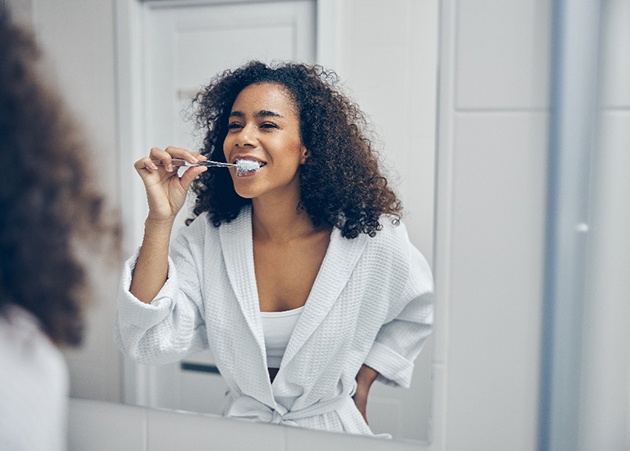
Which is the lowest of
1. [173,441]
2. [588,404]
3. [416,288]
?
[173,441]

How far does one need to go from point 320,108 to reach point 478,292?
0.96 ft

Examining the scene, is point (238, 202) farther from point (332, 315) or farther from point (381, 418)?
Answer: point (381, 418)

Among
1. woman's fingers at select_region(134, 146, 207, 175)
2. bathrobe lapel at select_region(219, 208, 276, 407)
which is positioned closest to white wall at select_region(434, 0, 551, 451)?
bathrobe lapel at select_region(219, 208, 276, 407)

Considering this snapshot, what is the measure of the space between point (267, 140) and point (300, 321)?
0.76 ft

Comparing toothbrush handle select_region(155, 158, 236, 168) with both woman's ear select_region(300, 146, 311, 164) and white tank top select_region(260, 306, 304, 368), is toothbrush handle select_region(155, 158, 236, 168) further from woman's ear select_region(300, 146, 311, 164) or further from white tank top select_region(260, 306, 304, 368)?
white tank top select_region(260, 306, 304, 368)

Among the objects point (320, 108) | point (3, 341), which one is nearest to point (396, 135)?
point (320, 108)

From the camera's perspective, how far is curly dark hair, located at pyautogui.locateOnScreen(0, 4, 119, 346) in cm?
54

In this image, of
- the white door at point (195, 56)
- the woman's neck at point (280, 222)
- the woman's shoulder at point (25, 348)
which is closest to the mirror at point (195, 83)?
the white door at point (195, 56)

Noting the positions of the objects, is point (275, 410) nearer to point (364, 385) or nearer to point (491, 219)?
point (364, 385)

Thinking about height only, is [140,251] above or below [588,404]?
above

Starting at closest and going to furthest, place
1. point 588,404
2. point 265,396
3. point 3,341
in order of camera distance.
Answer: point 3,341
point 588,404
point 265,396

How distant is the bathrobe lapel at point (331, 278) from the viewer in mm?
737

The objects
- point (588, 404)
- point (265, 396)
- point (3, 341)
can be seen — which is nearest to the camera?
point (3, 341)

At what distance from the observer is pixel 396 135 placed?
708 millimetres
